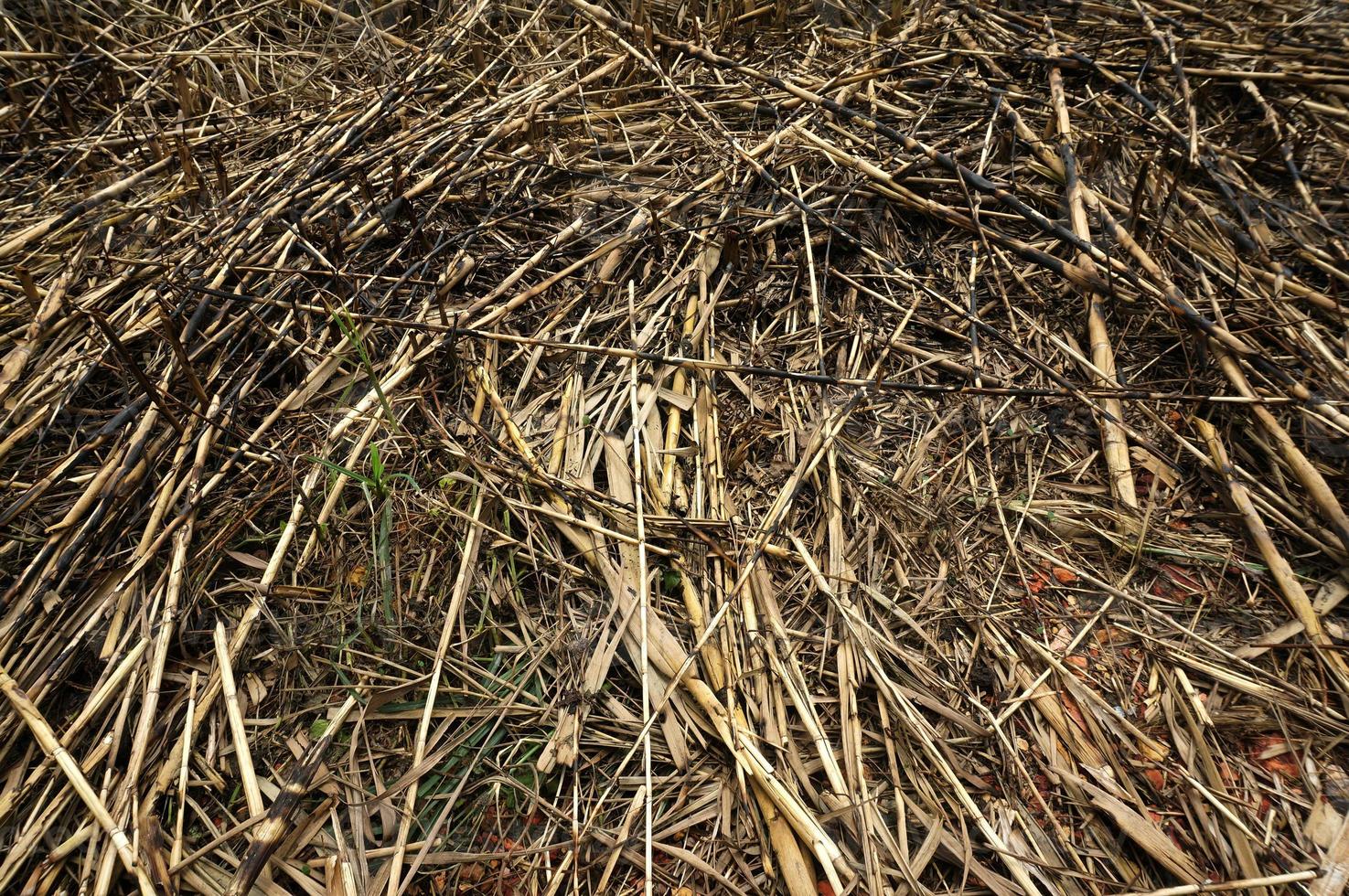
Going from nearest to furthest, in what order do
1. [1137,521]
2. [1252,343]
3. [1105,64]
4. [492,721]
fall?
[492,721] → [1137,521] → [1252,343] → [1105,64]

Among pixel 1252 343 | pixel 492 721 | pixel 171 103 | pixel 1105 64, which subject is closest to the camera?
pixel 492 721

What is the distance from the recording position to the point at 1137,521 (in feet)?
6.51

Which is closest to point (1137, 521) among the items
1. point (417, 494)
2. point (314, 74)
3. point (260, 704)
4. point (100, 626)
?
point (417, 494)

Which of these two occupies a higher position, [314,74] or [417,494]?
[314,74]

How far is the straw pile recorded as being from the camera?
5.33 feet

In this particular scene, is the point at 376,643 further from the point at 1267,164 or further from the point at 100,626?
the point at 1267,164

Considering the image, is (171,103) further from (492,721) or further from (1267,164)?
(1267,164)

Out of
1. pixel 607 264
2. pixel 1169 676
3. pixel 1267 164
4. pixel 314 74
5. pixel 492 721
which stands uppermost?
pixel 314 74

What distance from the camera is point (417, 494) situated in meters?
2.00

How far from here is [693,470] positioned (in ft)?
6.85

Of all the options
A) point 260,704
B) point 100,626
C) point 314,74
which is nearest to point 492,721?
point 260,704

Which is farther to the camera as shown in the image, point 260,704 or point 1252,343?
point 1252,343

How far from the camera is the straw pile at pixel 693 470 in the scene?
1.63 m

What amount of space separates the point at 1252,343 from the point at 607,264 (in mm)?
1753
